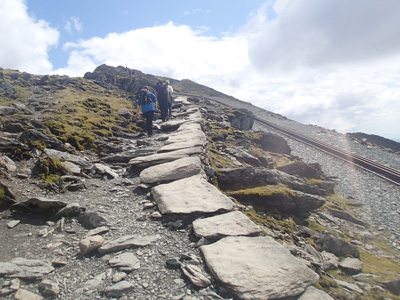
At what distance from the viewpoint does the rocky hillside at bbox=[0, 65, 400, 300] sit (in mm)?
3127

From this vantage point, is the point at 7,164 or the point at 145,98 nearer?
the point at 7,164

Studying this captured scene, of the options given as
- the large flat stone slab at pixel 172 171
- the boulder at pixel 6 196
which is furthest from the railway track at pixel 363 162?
the boulder at pixel 6 196

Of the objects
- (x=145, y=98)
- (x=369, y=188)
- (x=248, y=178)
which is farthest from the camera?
(x=145, y=98)

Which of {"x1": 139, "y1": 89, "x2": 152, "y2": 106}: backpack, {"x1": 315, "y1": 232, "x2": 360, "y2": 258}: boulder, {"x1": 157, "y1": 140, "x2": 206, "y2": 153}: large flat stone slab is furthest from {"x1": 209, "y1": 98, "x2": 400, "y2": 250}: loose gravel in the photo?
{"x1": 139, "y1": 89, "x2": 152, "y2": 106}: backpack

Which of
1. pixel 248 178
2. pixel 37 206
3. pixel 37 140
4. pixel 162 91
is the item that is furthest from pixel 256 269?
pixel 162 91

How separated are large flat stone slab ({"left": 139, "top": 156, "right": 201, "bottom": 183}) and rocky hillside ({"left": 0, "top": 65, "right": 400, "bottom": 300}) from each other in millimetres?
30

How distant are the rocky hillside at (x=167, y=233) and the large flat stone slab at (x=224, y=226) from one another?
0.02 meters

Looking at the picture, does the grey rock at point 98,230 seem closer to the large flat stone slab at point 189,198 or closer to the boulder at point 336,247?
the large flat stone slab at point 189,198

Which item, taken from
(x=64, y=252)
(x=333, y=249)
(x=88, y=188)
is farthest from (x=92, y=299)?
(x=333, y=249)

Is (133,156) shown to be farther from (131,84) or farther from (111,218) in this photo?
(131,84)

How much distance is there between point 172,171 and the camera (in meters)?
6.76

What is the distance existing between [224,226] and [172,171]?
9.16 ft

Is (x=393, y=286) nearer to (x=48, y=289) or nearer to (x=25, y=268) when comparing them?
(x=48, y=289)

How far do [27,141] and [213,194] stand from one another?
18.6 ft
